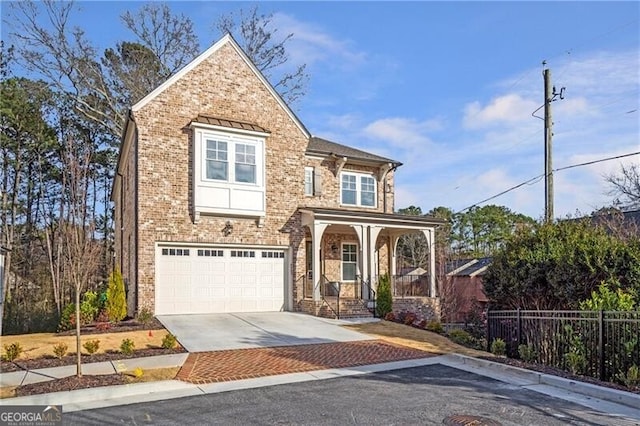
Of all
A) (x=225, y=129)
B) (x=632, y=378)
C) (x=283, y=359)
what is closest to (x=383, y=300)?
(x=283, y=359)

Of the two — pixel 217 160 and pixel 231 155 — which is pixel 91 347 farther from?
pixel 231 155

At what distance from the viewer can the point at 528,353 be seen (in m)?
9.80

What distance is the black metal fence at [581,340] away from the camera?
8055 millimetres

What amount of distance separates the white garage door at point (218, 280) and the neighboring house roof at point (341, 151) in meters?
4.99

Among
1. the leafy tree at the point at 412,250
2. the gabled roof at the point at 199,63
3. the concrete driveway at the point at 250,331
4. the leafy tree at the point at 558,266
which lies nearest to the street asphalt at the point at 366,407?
the leafy tree at the point at 558,266

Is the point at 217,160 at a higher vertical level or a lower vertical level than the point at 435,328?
higher

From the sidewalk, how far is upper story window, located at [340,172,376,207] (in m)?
11.8

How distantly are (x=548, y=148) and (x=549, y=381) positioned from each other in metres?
10.1

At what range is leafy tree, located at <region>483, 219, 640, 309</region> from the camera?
961 centimetres

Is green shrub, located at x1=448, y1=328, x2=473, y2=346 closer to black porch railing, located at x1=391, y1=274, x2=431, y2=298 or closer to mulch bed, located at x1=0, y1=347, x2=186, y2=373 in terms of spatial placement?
mulch bed, located at x1=0, y1=347, x2=186, y2=373

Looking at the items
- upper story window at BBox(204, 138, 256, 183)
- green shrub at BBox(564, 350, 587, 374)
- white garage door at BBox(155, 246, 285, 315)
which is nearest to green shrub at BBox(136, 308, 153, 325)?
white garage door at BBox(155, 246, 285, 315)

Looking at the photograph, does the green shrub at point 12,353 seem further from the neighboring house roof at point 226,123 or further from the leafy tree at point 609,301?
the leafy tree at point 609,301

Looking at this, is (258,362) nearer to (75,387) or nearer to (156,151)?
(75,387)

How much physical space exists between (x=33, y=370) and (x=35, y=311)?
66.1ft
